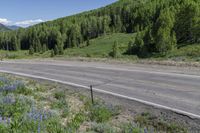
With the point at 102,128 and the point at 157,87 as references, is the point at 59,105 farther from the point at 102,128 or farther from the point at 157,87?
the point at 157,87

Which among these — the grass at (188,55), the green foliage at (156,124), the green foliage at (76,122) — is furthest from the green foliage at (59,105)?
the grass at (188,55)

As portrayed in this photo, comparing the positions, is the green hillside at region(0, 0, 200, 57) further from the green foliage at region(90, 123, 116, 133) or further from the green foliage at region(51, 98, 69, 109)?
the green foliage at region(90, 123, 116, 133)

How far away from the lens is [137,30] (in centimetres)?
10588

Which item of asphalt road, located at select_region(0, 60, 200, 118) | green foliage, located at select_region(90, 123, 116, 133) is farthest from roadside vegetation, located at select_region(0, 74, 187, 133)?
asphalt road, located at select_region(0, 60, 200, 118)

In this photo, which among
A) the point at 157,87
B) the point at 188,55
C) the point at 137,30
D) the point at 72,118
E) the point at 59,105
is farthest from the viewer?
the point at 137,30

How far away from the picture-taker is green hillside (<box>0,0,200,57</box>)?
149 feet

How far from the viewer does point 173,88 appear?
10.8 meters

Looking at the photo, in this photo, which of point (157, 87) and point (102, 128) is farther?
point (157, 87)

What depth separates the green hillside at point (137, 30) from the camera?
4531cm

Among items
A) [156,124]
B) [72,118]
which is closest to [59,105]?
[72,118]

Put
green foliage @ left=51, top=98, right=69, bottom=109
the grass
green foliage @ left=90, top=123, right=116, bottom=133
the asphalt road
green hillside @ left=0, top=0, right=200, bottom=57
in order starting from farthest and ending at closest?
1. green hillside @ left=0, top=0, right=200, bottom=57
2. the grass
3. green foliage @ left=51, top=98, right=69, bottom=109
4. the asphalt road
5. green foliage @ left=90, top=123, right=116, bottom=133

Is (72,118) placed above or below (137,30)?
below

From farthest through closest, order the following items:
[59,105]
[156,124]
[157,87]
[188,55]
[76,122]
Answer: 1. [188,55]
2. [157,87]
3. [59,105]
4. [156,124]
5. [76,122]

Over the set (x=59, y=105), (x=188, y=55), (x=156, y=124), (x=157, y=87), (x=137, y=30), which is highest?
(x=137, y=30)
